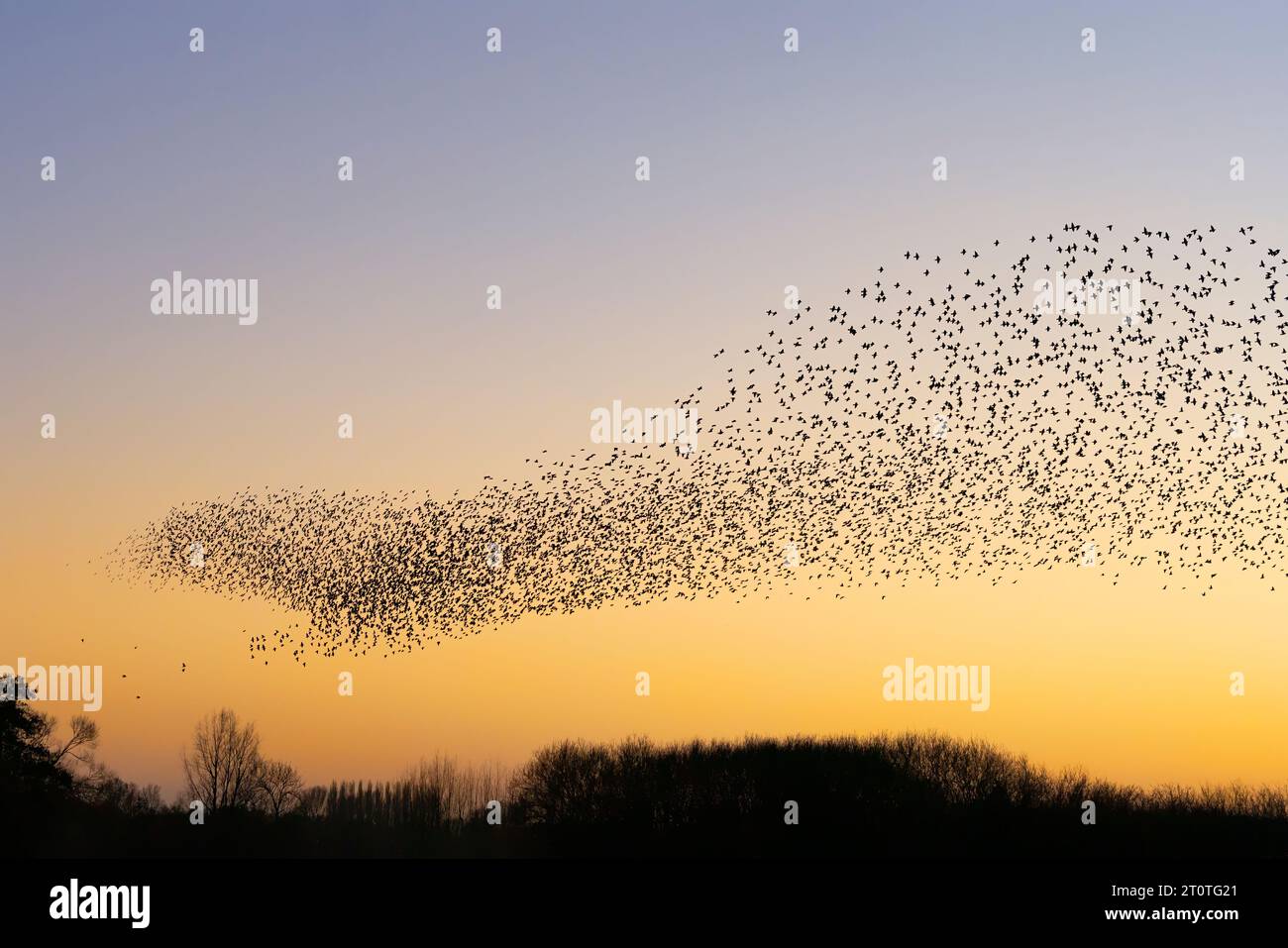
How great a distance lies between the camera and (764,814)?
87500mm

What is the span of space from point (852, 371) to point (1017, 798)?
203 feet
